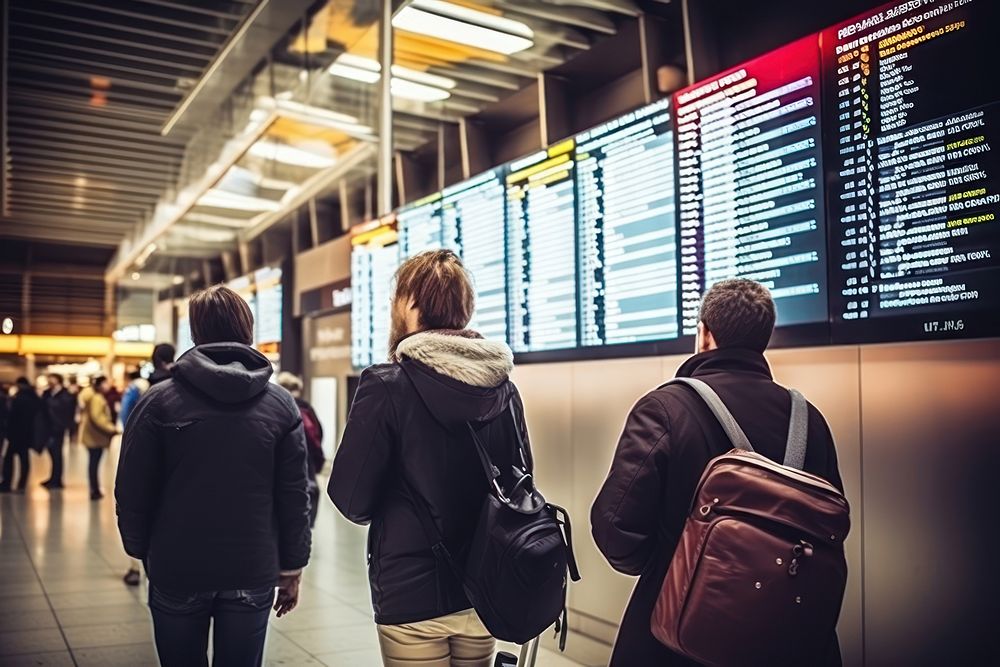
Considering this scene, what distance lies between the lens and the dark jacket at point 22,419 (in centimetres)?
1227

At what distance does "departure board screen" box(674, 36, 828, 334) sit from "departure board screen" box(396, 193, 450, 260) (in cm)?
230

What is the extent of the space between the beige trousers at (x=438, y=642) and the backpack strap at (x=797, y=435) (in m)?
0.85

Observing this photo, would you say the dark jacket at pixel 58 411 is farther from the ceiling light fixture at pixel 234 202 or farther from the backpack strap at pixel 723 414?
the backpack strap at pixel 723 414

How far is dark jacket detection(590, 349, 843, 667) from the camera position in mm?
2080

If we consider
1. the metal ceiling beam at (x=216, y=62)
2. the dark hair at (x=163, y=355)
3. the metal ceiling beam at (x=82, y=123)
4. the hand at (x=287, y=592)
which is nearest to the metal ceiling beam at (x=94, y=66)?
the metal ceiling beam at (x=216, y=62)

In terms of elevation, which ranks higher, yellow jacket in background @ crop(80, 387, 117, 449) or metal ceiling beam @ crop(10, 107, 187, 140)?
metal ceiling beam @ crop(10, 107, 187, 140)

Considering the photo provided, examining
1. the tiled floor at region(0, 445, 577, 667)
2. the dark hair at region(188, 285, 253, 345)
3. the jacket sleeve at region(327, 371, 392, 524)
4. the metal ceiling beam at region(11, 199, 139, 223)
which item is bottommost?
the tiled floor at region(0, 445, 577, 667)

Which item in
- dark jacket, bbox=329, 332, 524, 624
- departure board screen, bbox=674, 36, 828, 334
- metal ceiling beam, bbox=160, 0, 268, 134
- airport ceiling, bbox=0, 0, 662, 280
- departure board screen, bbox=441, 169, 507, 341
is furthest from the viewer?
metal ceiling beam, bbox=160, 0, 268, 134

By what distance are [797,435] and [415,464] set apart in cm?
93

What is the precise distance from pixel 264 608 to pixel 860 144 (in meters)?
2.58

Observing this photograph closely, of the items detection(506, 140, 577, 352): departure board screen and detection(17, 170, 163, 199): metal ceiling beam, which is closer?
detection(506, 140, 577, 352): departure board screen

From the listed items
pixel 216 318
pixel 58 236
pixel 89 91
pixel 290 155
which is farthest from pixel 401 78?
pixel 58 236

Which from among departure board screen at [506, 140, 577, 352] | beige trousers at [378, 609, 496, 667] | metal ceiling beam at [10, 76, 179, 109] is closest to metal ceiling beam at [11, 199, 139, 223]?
metal ceiling beam at [10, 76, 179, 109]

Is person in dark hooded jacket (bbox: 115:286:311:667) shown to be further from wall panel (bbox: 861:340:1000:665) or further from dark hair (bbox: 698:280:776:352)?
wall panel (bbox: 861:340:1000:665)
